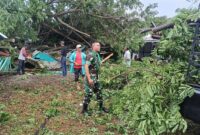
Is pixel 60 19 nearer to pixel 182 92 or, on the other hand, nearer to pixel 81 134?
pixel 81 134

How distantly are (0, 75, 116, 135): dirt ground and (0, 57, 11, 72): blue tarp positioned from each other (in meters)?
2.61

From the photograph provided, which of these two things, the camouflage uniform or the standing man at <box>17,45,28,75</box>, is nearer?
the camouflage uniform

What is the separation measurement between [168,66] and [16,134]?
10.1ft

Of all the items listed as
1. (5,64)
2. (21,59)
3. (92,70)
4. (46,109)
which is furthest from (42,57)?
(92,70)

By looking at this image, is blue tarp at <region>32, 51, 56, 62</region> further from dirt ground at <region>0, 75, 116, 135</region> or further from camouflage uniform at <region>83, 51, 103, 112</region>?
camouflage uniform at <region>83, 51, 103, 112</region>

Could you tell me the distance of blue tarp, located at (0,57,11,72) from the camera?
53.4 ft

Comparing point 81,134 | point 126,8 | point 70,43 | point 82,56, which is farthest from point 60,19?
point 81,134

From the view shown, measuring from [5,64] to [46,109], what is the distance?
27.1 feet

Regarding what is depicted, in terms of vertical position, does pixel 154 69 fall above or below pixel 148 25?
below

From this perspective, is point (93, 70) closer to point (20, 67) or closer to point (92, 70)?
point (92, 70)

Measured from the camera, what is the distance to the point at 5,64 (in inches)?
647

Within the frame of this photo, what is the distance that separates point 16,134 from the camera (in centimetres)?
658

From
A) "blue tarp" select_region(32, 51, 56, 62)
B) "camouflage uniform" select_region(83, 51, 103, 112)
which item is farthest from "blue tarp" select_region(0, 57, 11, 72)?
"camouflage uniform" select_region(83, 51, 103, 112)

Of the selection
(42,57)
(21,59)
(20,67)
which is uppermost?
(42,57)
